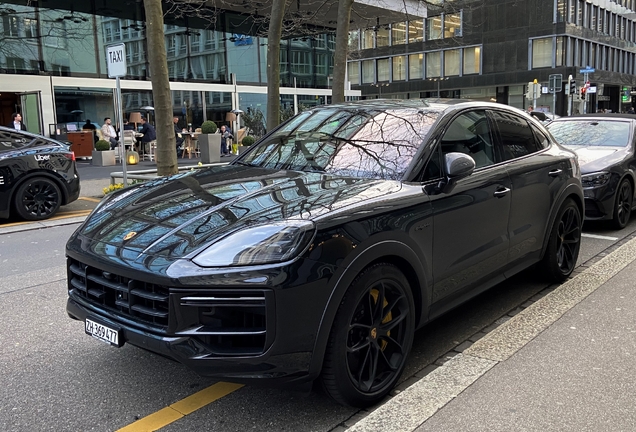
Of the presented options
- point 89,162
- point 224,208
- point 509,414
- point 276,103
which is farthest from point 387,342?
point 89,162

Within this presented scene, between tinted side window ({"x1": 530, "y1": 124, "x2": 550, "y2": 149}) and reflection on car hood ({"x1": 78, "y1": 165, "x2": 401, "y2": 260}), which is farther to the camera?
tinted side window ({"x1": 530, "y1": 124, "x2": 550, "y2": 149})

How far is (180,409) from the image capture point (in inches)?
127

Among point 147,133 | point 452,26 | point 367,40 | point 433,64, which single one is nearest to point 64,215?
point 147,133

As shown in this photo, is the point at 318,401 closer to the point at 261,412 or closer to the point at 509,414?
the point at 261,412

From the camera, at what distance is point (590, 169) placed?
7.96m

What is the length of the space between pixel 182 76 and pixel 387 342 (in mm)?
26271

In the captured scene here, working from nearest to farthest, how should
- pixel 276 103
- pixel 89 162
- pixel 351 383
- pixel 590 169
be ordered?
pixel 351 383
pixel 590 169
pixel 276 103
pixel 89 162

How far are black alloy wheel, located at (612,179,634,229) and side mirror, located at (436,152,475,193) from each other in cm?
528

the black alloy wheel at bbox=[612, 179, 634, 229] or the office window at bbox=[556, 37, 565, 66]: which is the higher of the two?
the office window at bbox=[556, 37, 565, 66]

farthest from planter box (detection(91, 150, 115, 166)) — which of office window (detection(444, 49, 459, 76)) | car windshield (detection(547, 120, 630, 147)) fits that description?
office window (detection(444, 49, 459, 76))

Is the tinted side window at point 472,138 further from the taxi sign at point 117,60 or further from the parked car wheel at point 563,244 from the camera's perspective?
the taxi sign at point 117,60

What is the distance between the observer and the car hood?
799 cm

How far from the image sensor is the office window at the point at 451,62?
61969 mm

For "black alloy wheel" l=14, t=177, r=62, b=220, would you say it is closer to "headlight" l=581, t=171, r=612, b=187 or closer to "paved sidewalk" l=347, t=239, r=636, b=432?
"paved sidewalk" l=347, t=239, r=636, b=432
